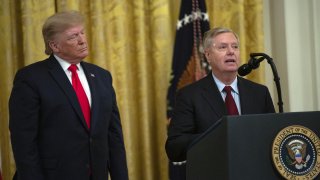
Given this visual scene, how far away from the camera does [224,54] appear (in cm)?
261

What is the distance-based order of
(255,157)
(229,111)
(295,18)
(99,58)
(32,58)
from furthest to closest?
(295,18) → (99,58) → (32,58) → (229,111) → (255,157)

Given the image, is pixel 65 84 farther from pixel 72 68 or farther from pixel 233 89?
pixel 233 89

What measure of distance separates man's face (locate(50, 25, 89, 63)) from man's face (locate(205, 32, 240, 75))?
2.48 feet

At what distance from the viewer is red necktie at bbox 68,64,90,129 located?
7.57 ft

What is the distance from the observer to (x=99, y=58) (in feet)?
11.6

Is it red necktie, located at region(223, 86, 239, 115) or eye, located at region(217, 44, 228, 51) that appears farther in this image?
eye, located at region(217, 44, 228, 51)

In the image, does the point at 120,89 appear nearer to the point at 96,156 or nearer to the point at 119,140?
the point at 119,140

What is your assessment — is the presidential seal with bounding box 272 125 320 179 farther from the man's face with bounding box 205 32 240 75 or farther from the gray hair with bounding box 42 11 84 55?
the gray hair with bounding box 42 11 84 55

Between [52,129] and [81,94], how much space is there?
0.75 ft

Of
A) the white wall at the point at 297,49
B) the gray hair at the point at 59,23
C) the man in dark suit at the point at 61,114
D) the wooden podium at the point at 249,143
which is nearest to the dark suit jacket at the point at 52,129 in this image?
the man in dark suit at the point at 61,114

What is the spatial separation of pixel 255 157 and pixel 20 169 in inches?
48.2

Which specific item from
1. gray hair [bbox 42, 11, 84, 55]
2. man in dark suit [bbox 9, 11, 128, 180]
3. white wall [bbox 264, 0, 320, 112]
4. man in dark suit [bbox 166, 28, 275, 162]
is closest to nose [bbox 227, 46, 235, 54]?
man in dark suit [bbox 166, 28, 275, 162]

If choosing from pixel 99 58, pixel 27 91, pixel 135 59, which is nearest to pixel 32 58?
pixel 99 58

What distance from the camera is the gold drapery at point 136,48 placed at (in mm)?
3371
